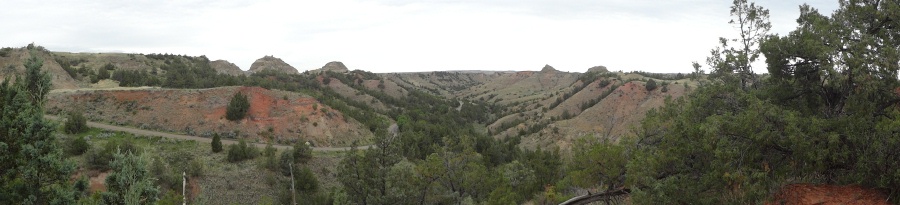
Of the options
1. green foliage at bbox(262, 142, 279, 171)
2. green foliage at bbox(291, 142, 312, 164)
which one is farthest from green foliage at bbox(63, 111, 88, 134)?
green foliage at bbox(291, 142, 312, 164)

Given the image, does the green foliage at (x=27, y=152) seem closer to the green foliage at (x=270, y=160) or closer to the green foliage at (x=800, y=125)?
the green foliage at (x=800, y=125)

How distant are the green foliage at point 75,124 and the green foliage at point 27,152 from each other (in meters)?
26.1

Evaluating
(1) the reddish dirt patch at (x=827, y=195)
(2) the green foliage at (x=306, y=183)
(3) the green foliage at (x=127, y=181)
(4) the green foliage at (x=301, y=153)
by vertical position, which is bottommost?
(2) the green foliage at (x=306, y=183)

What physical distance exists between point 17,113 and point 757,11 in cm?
1850

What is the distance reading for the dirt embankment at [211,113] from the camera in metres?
35.4

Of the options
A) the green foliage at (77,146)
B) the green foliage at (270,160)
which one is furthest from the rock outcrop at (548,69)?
the green foliage at (77,146)

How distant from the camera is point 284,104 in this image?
42156 mm

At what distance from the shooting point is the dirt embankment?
35.4 m

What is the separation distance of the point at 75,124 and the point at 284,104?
48.9 feet

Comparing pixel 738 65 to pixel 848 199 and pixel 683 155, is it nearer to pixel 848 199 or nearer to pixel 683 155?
pixel 683 155

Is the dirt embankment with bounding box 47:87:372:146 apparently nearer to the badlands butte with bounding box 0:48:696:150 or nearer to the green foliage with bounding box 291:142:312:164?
the badlands butte with bounding box 0:48:696:150

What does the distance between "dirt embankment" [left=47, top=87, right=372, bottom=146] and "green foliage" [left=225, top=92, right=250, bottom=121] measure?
18.1 inches

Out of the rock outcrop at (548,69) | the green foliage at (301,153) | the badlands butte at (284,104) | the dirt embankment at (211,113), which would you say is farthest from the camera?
the rock outcrop at (548,69)

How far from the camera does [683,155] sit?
13594 mm
